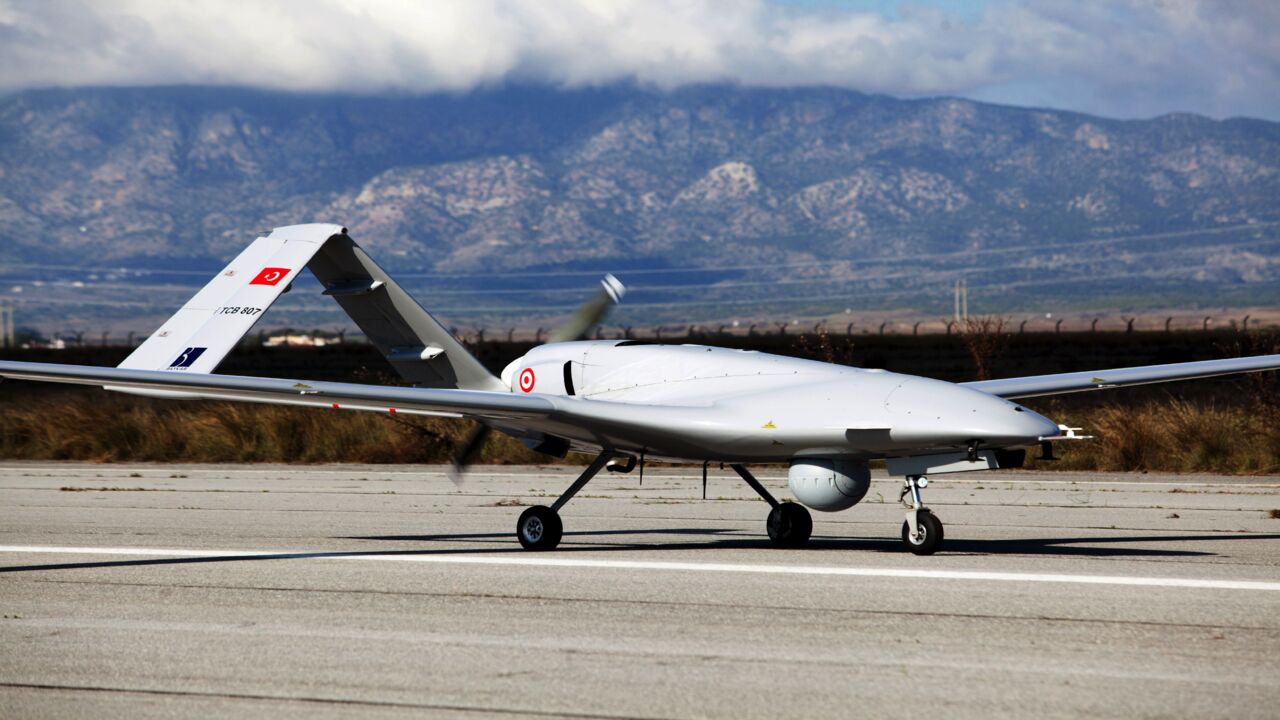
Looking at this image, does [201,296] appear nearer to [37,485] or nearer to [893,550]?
[893,550]

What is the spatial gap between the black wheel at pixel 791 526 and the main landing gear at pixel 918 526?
164cm

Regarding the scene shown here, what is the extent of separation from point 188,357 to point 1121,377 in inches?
369

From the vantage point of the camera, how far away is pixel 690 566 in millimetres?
13859

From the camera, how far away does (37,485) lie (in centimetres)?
2558

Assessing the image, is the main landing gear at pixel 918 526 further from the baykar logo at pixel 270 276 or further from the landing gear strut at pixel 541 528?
the baykar logo at pixel 270 276

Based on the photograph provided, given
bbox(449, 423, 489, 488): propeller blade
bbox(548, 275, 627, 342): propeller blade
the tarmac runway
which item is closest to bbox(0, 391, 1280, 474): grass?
the tarmac runway

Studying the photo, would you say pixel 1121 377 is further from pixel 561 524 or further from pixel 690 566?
pixel 561 524

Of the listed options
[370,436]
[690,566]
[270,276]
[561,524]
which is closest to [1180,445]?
[370,436]

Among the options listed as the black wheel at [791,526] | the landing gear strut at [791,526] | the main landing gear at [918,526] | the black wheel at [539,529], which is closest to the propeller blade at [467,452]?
the black wheel at [539,529]

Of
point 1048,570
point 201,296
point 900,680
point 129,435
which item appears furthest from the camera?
point 129,435

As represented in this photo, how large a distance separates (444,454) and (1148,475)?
1347 cm

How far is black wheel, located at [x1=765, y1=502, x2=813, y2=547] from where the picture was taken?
15914mm

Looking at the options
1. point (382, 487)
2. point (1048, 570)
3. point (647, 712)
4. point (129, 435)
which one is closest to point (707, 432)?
point (1048, 570)

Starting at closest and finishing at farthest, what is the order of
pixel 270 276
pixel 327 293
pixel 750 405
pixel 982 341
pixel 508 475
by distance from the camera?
pixel 750 405 < pixel 270 276 < pixel 327 293 < pixel 508 475 < pixel 982 341
